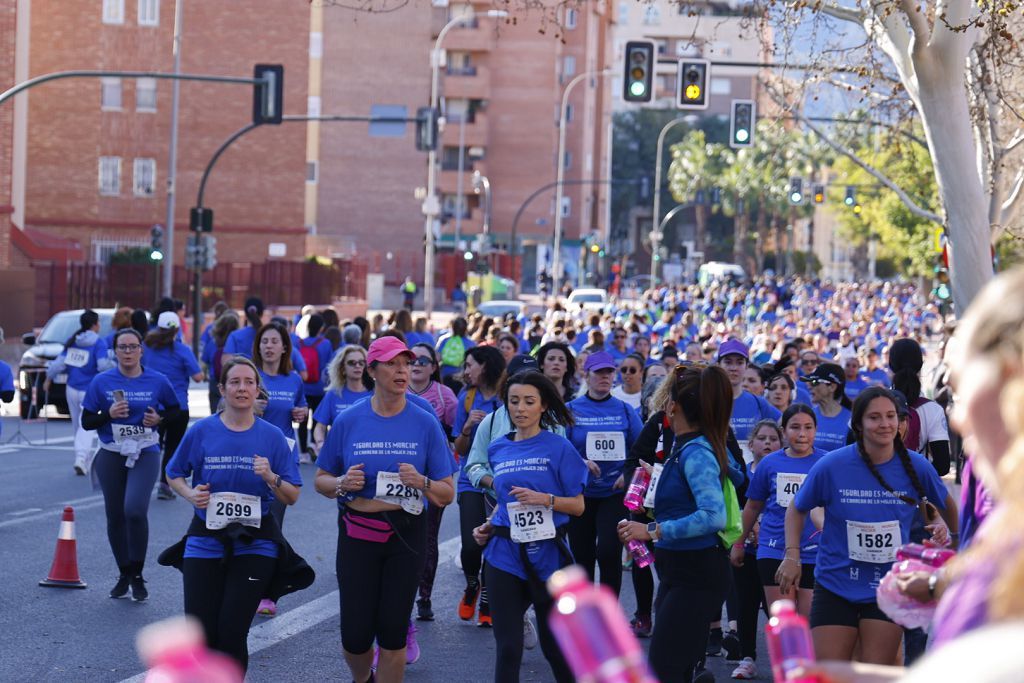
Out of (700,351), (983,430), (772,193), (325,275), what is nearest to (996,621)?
(983,430)

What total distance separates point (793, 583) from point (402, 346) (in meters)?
2.16

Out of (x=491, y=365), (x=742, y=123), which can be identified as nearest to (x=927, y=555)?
(x=491, y=365)

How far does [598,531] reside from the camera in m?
10.4

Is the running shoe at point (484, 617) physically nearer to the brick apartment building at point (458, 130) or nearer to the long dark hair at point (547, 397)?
the long dark hair at point (547, 397)

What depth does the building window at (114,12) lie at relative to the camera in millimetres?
60062

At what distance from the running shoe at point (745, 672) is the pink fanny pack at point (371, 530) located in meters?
2.70

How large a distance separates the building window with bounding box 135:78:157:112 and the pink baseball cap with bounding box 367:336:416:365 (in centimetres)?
5670

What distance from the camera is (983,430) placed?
254 centimetres

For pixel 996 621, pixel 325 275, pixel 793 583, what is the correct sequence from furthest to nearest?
pixel 325 275 → pixel 793 583 → pixel 996 621

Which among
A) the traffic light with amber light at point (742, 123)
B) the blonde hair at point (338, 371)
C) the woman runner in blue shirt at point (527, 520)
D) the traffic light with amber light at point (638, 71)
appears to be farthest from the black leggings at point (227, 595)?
the traffic light with amber light at point (742, 123)

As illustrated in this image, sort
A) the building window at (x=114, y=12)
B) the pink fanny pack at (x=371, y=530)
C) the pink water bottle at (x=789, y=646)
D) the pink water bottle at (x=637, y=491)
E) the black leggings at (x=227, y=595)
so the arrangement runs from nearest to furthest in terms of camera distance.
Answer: the pink water bottle at (x=789, y=646), the black leggings at (x=227, y=595), the pink fanny pack at (x=371, y=530), the pink water bottle at (x=637, y=491), the building window at (x=114, y=12)

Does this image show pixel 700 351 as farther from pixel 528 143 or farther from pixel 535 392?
pixel 528 143

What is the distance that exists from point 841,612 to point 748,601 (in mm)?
2991

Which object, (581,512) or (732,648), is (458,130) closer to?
(732,648)
